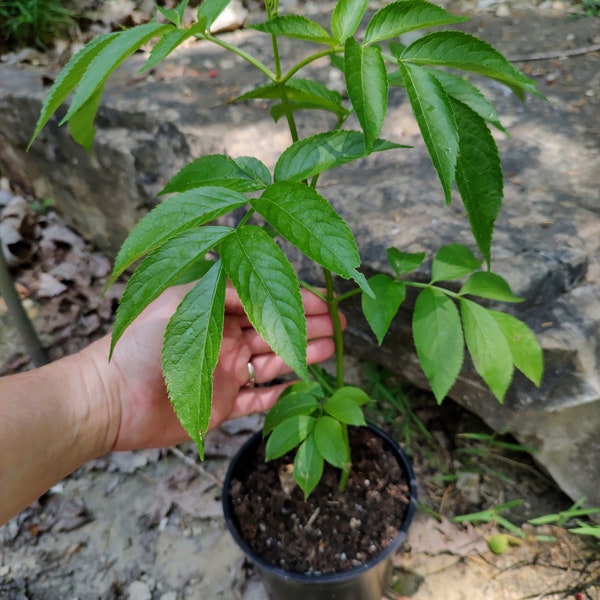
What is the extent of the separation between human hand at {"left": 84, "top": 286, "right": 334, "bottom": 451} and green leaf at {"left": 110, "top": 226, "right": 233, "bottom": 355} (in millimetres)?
563

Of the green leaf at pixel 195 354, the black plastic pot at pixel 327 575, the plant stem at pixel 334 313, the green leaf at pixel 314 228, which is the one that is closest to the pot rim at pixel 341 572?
the black plastic pot at pixel 327 575

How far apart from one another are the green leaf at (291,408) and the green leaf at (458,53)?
29.9 inches

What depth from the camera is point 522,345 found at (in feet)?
3.76

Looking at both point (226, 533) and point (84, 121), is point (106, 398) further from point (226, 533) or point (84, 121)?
point (226, 533)

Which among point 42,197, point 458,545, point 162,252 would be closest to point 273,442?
point 162,252

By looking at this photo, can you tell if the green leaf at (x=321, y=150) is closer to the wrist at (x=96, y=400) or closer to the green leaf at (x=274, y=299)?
the green leaf at (x=274, y=299)

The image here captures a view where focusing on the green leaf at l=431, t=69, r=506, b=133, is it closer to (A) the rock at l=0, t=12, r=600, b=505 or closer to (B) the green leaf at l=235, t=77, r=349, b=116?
(B) the green leaf at l=235, t=77, r=349, b=116

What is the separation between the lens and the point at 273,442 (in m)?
1.25

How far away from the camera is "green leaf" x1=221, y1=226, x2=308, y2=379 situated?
710 millimetres

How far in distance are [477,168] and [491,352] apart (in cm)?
43

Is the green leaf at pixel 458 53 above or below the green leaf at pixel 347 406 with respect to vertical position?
above

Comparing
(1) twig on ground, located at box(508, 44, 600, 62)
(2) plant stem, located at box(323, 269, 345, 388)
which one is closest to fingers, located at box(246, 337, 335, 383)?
(2) plant stem, located at box(323, 269, 345, 388)

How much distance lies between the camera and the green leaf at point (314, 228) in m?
0.71

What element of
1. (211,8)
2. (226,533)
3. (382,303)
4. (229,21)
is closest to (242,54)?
(211,8)
